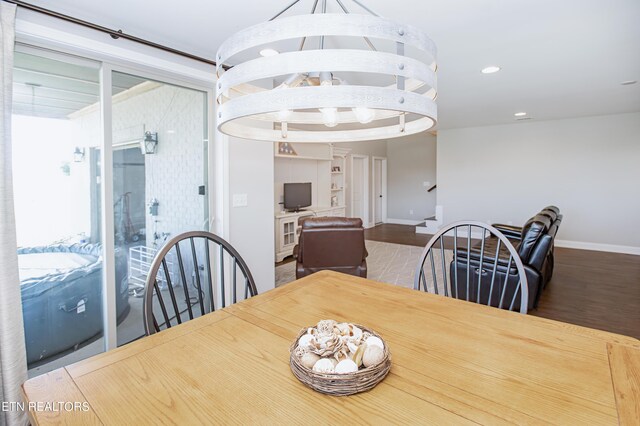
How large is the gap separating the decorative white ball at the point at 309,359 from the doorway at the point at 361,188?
7.89m

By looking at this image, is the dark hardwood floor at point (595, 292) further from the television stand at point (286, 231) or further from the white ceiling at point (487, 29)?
the television stand at point (286, 231)

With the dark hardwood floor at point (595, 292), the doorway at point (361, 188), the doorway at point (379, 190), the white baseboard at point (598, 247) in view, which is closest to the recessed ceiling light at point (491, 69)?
the dark hardwood floor at point (595, 292)

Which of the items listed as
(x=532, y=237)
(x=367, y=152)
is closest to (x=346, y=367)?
(x=532, y=237)

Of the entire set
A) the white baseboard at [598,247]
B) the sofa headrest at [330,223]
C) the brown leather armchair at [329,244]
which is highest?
the sofa headrest at [330,223]

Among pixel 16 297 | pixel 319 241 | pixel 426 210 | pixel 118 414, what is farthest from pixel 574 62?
pixel 426 210

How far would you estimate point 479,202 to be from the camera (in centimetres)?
730

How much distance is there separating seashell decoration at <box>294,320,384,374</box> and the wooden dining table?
7 cm

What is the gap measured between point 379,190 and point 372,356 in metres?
9.25

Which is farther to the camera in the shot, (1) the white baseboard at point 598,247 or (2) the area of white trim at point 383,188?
(2) the area of white trim at point 383,188

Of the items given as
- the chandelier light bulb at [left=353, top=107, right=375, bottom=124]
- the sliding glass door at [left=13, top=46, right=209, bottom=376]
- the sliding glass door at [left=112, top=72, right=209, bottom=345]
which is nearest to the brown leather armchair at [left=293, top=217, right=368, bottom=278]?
the sliding glass door at [left=112, top=72, right=209, bottom=345]

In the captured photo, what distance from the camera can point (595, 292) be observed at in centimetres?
390

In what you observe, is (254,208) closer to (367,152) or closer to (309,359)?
(309,359)

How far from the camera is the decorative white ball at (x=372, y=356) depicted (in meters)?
0.86

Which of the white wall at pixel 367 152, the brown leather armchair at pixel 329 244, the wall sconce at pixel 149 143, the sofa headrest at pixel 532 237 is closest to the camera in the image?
the wall sconce at pixel 149 143
